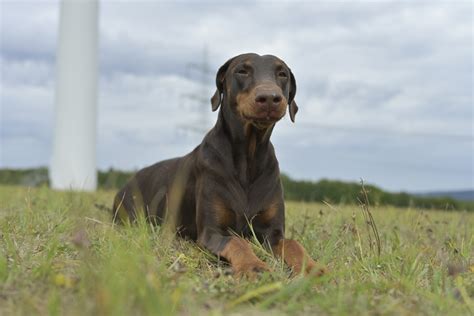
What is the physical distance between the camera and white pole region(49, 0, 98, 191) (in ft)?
50.6

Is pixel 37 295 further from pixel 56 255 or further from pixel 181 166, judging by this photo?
pixel 181 166

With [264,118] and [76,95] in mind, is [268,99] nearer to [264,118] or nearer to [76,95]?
[264,118]

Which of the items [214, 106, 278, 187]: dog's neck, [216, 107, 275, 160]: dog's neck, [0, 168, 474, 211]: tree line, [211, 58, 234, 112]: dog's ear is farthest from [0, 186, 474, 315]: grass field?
[0, 168, 474, 211]: tree line

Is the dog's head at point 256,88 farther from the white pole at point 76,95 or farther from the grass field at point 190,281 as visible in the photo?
the white pole at point 76,95

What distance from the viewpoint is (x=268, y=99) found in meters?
4.48

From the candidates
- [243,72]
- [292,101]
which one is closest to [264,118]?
[243,72]

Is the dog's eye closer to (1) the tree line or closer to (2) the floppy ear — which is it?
(2) the floppy ear

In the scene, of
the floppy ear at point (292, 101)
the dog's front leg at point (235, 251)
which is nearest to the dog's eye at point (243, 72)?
the floppy ear at point (292, 101)

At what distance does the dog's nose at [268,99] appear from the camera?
14.7 ft

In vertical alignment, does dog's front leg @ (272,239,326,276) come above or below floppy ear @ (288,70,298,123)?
below

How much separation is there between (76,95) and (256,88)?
12.1m

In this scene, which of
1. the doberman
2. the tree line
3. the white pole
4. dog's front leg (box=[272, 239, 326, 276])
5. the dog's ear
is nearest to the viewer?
dog's front leg (box=[272, 239, 326, 276])

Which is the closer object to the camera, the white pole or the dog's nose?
the dog's nose

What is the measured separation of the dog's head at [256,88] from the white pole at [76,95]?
1060 cm
